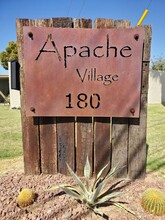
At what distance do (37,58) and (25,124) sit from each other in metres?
0.71

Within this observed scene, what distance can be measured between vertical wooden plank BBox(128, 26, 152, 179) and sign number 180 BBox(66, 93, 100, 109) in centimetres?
43

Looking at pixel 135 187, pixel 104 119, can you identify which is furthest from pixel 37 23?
pixel 135 187

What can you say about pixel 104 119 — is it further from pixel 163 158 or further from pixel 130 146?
pixel 163 158

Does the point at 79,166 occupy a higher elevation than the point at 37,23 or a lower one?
lower

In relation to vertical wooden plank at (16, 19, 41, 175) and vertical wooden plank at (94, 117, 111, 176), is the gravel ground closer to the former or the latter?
vertical wooden plank at (16, 19, 41, 175)

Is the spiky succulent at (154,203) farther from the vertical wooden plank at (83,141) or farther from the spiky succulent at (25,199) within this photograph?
the spiky succulent at (25,199)

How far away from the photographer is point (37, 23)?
2.03m

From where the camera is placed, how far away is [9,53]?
2186 cm

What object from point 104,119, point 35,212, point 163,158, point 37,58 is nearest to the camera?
point 35,212

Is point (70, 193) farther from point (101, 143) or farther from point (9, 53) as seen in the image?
point (9, 53)

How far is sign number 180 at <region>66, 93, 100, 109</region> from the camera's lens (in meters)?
2.08

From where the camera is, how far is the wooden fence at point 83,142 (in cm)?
219

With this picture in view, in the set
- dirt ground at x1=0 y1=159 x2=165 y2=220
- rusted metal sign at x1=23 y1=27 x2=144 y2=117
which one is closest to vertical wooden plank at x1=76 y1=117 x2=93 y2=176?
rusted metal sign at x1=23 y1=27 x2=144 y2=117

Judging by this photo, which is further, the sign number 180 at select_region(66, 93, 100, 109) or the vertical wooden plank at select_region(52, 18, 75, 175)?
the vertical wooden plank at select_region(52, 18, 75, 175)
